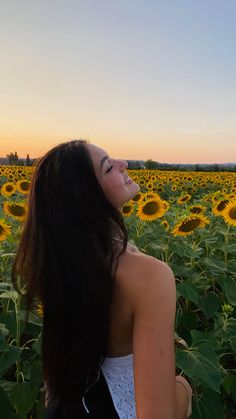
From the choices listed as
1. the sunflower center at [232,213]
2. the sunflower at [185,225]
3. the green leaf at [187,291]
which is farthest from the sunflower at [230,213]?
the green leaf at [187,291]

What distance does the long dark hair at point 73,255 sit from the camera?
5.35 ft

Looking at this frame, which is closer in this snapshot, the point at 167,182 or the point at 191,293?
the point at 191,293

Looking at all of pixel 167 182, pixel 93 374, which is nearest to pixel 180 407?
pixel 93 374

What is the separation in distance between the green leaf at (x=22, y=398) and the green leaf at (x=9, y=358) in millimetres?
174

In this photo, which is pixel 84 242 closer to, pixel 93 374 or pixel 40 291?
pixel 40 291

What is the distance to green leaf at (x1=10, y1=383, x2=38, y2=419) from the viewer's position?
2221 millimetres

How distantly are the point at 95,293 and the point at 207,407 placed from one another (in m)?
0.96

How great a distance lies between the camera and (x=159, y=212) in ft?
14.4

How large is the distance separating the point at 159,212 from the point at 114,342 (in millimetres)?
2719

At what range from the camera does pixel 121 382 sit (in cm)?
178

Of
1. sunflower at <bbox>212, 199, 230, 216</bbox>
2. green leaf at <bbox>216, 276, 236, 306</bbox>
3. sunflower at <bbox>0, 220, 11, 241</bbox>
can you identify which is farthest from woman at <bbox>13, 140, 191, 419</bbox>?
sunflower at <bbox>212, 199, 230, 216</bbox>

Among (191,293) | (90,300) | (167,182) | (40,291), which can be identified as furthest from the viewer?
(167,182)

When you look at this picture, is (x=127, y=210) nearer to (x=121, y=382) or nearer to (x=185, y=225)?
(x=185, y=225)

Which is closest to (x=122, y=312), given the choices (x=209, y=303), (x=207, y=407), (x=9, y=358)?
(x=9, y=358)
